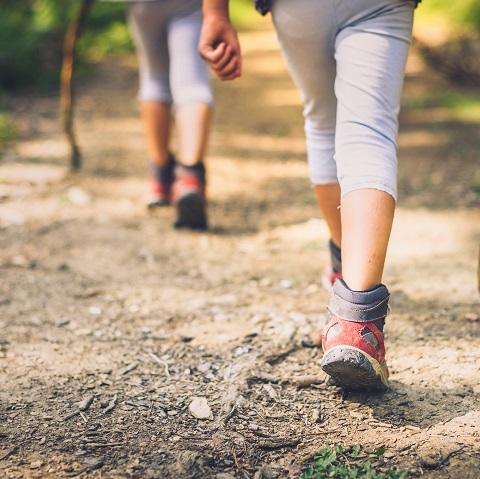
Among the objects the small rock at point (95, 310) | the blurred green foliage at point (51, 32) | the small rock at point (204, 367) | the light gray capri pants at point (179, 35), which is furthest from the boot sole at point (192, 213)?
the blurred green foliage at point (51, 32)

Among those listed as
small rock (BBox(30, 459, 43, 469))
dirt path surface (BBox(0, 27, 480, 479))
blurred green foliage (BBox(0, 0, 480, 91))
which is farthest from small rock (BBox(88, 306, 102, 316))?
blurred green foliage (BBox(0, 0, 480, 91))

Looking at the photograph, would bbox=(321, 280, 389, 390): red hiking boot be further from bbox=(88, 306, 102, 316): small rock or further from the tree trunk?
the tree trunk

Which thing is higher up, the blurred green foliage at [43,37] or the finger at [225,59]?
the finger at [225,59]

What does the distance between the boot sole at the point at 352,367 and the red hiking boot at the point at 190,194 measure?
1.57 meters

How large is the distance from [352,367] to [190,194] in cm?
164

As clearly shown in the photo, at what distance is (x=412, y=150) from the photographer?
463 centimetres

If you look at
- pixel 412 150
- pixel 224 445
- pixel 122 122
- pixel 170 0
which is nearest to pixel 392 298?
pixel 224 445

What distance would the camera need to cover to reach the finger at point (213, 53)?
77.8 inches

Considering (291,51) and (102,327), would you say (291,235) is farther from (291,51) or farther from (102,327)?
(291,51)

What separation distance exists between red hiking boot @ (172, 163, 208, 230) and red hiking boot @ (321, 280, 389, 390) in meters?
1.53

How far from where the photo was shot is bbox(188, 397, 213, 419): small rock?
187cm

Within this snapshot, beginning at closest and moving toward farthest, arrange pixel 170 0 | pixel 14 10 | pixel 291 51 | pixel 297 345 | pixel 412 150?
pixel 291 51 → pixel 297 345 → pixel 170 0 → pixel 412 150 → pixel 14 10

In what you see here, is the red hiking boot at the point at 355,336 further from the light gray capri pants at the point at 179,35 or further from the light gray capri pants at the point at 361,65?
the light gray capri pants at the point at 179,35

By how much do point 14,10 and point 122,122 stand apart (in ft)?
8.90
